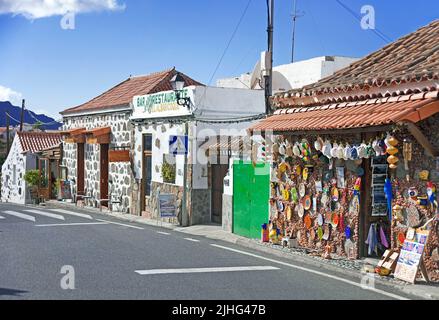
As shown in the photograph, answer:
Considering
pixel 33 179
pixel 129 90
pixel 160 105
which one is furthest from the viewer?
pixel 33 179

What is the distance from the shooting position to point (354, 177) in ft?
35.6

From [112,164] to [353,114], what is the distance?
15.0m

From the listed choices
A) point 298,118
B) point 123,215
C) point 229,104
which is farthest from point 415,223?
point 123,215

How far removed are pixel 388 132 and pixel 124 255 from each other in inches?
206

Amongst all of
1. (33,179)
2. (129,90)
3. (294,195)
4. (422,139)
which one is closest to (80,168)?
(129,90)

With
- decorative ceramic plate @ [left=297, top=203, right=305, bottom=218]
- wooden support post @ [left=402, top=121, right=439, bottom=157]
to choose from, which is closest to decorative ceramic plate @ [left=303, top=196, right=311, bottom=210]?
decorative ceramic plate @ [left=297, top=203, right=305, bottom=218]

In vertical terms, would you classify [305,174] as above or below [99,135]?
below

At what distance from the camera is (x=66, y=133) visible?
26.6 meters

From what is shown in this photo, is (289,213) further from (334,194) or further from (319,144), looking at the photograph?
(319,144)

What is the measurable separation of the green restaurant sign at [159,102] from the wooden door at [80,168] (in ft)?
22.3

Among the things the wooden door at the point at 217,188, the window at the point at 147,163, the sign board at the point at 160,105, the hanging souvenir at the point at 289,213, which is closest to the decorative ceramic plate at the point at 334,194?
the hanging souvenir at the point at 289,213

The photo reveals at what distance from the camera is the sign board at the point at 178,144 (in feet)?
52.7
